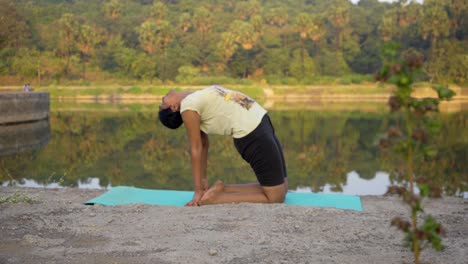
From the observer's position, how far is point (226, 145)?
11586 millimetres

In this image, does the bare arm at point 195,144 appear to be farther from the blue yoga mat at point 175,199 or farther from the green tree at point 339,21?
the green tree at point 339,21

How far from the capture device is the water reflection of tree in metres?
7.36

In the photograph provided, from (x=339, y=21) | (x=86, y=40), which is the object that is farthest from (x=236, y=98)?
(x=339, y=21)

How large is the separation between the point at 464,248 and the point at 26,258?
233 centimetres

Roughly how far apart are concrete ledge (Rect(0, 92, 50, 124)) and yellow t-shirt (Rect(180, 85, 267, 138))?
40.1 ft

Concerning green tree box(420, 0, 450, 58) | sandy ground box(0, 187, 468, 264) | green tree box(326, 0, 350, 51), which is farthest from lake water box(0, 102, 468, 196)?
green tree box(326, 0, 350, 51)

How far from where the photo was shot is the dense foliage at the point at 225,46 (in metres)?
43.6

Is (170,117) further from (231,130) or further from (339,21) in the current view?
(339,21)

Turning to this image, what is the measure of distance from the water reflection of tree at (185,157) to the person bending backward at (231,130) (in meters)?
1.95

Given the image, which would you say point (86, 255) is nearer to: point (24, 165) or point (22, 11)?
point (24, 165)

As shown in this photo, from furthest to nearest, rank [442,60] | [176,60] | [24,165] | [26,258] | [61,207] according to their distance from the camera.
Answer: [176,60], [442,60], [24,165], [61,207], [26,258]

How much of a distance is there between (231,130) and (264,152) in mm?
292

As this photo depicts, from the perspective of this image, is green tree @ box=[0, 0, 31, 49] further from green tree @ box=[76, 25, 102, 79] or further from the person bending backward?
the person bending backward

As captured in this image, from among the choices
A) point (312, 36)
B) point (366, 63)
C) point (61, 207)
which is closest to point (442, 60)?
point (366, 63)
